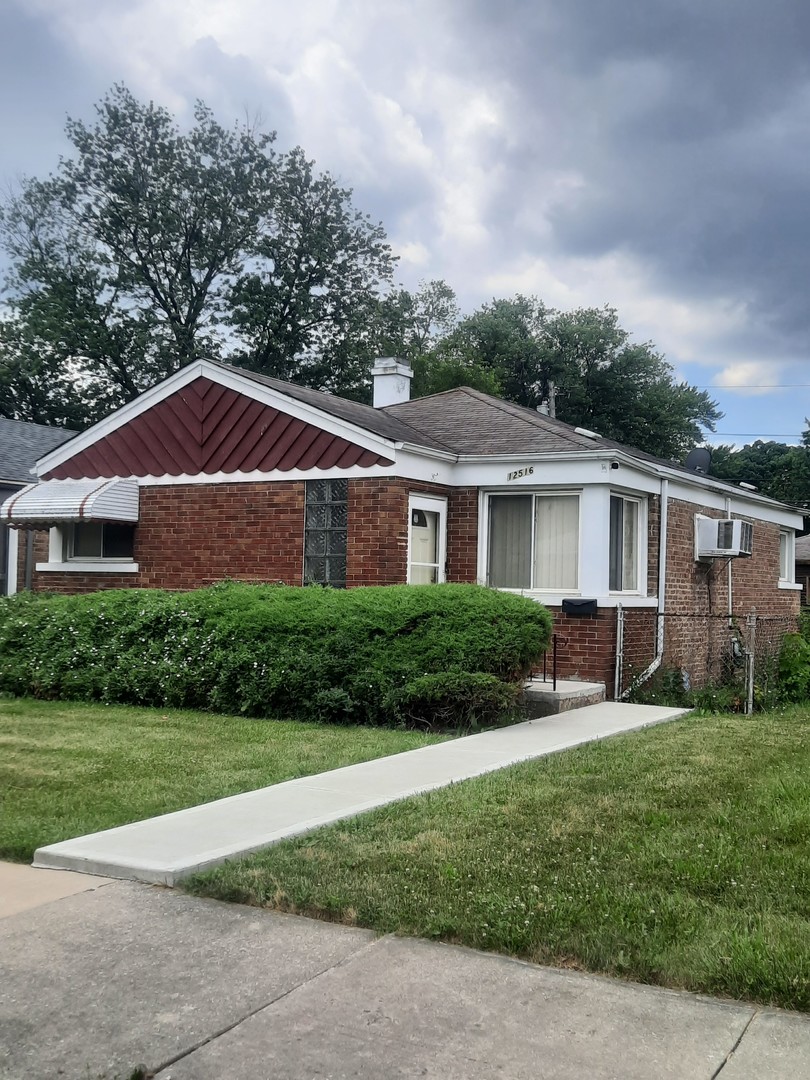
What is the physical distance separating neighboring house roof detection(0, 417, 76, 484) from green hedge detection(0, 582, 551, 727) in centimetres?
980

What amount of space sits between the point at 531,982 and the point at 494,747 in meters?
5.28

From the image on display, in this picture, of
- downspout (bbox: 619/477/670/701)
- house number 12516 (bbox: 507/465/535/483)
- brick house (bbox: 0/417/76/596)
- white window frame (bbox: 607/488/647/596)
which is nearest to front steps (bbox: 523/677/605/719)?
downspout (bbox: 619/477/670/701)

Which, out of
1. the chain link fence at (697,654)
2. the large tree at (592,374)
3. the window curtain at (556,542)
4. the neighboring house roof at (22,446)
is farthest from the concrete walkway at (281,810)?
the large tree at (592,374)

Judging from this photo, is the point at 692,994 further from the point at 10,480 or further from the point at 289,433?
the point at 10,480

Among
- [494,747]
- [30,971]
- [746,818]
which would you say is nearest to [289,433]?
[494,747]

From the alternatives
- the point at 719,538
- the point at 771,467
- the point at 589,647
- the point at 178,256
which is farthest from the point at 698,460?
the point at 771,467

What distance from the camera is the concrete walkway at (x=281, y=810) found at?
5609 millimetres

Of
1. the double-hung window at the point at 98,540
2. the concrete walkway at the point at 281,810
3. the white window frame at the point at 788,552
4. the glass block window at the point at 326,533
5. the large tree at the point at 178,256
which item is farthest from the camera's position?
the large tree at the point at 178,256

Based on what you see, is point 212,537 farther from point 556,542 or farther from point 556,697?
point 556,697

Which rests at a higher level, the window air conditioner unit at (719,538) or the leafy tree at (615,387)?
the leafy tree at (615,387)

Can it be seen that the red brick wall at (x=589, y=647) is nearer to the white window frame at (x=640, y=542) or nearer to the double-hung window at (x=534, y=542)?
the double-hung window at (x=534, y=542)

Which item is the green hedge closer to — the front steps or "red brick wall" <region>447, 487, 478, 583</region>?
the front steps

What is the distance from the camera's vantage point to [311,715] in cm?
1102

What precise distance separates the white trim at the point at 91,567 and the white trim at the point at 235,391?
5.21ft
